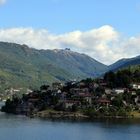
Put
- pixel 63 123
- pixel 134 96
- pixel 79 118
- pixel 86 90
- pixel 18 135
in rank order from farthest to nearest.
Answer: pixel 86 90, pixel 134 96, pixel 79 118, pixel 63 123, pixel 18 135

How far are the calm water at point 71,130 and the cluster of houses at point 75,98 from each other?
1588cm

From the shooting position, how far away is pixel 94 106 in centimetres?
12050

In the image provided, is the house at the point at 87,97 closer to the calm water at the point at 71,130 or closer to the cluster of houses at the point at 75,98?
the cluster of houses at the point at 75,98

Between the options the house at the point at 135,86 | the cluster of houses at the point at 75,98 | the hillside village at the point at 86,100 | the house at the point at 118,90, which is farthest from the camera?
the house at the point at 135,86

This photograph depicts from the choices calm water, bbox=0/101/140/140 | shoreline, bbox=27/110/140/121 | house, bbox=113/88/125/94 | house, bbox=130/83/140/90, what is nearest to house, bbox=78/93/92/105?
shoreline, bbox=27/110/140/121

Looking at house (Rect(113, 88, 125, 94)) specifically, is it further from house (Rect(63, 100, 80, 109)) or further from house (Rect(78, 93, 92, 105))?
house (Rect(63, 100, 80, 109))

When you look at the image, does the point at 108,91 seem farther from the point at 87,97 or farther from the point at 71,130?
the point at 71,130

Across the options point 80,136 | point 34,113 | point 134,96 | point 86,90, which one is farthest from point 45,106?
point 80,136

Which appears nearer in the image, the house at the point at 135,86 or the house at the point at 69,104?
the house at the point at 69,104

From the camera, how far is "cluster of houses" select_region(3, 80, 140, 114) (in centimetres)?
12251

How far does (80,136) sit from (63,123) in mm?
21823

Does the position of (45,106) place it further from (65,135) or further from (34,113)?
(65,135)

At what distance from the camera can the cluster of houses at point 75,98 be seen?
402 feet

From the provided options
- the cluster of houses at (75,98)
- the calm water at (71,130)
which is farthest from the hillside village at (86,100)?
the calm water at (71,130)
